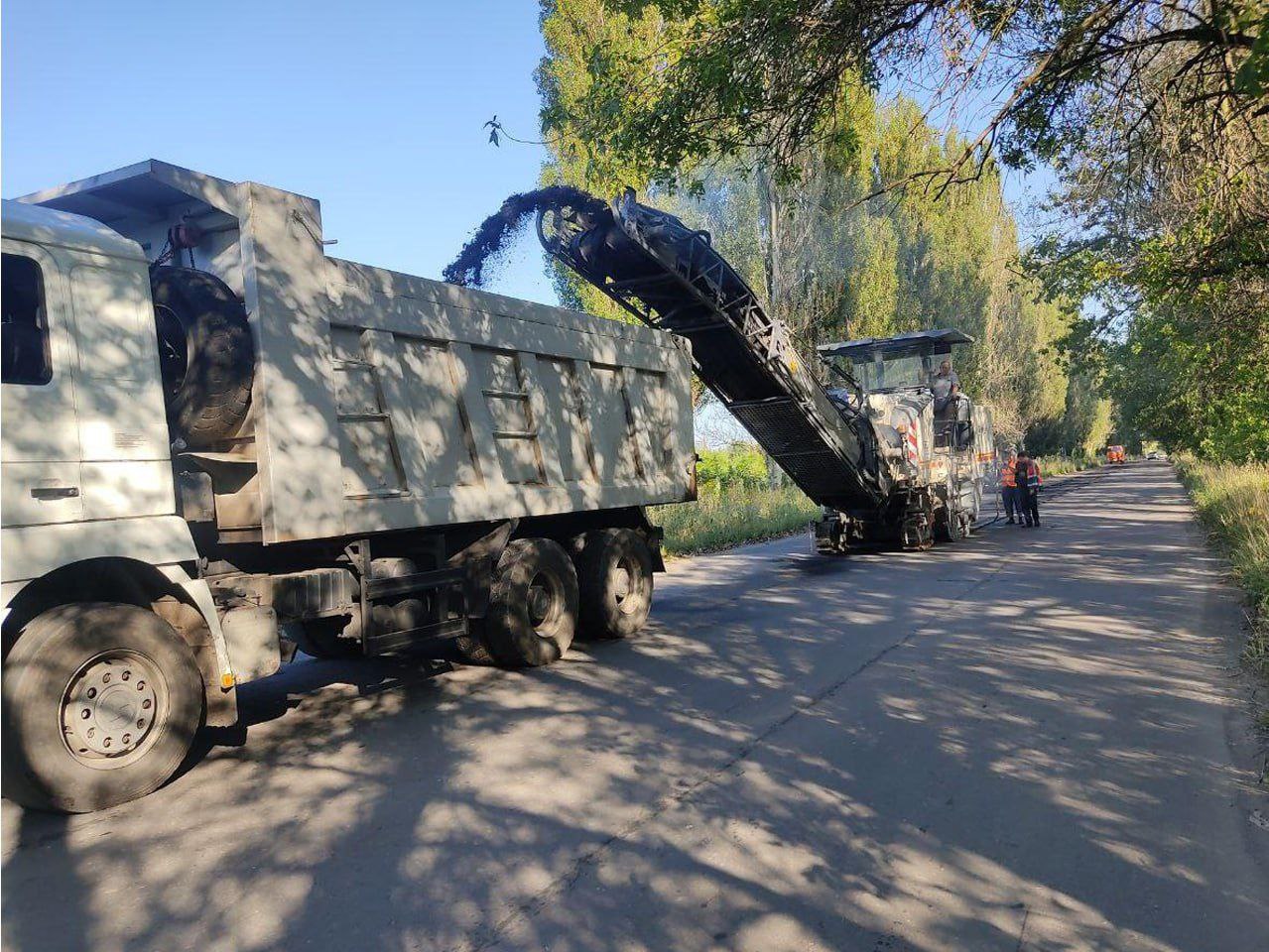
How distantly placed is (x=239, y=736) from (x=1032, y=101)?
764 cm

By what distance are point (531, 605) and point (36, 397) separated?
13.1 ft

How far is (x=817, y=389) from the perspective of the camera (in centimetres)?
1304

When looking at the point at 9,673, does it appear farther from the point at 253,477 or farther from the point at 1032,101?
the point at 1032,101

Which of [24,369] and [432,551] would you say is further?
[432,551]

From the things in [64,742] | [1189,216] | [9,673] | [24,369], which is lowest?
[64,742]

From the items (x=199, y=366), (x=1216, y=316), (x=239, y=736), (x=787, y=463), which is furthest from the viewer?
(x=787, y=463)

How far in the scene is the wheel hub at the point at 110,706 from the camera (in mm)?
4586

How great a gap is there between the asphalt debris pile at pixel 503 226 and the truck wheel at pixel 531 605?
102 inches

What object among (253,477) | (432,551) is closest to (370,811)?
(253,477)

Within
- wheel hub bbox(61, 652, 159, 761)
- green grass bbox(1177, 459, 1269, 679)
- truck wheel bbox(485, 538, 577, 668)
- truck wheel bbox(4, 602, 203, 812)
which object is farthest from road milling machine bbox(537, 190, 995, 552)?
wheel hub bbox(61, 652, 159, 761)

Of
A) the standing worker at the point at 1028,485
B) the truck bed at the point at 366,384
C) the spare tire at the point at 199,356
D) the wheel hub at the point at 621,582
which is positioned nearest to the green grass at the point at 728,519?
the standing worker at the point at 1028,485

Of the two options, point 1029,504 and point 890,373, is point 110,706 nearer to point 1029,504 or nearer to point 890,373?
point 890,373

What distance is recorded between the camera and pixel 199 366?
17.7ft

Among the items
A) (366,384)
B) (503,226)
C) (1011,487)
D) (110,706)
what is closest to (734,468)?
(1011,487)
